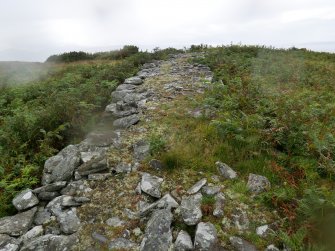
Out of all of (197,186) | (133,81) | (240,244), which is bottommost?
(240,244)

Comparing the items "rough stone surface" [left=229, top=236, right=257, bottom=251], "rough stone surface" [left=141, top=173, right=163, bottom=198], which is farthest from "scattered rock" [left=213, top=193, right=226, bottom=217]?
"rough stone surface" [left=141, top=173, right=163, bottom=198]

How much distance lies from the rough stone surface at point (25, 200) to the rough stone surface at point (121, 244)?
6.19ft

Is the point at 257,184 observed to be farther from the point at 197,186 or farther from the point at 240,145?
the point at 240,145

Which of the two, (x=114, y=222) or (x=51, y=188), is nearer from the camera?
(x=114, y=222)

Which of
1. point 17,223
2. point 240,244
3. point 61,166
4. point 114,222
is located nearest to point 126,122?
point 61,166

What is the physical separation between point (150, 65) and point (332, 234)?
545 inches

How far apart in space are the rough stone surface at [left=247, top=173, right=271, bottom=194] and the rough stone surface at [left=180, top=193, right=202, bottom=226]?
1.00m

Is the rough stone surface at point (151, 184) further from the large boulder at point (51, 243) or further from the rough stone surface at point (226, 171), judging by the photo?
the large boulder at point (51, 243)

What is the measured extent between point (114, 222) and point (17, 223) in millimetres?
1667

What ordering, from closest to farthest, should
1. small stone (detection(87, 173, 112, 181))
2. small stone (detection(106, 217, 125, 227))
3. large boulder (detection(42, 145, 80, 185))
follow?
small stone (detection(106, 217, 125, 227)) < small stone (detection(87, 173, 112, 181)) < large boulder (detection(42, 145, 80, 185))

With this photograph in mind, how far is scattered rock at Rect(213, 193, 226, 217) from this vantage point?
500 cm

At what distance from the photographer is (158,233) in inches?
184

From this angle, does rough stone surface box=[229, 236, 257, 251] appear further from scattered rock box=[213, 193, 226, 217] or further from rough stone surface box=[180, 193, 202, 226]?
rough stone surface box=[180, 193, 202, 226]

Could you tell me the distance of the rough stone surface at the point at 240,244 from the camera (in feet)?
14.7
